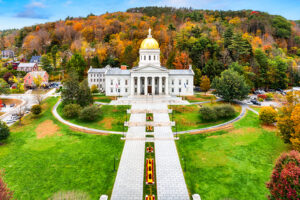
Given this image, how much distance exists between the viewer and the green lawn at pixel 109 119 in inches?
1620

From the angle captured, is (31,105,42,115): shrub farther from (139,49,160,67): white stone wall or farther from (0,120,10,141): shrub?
(139,49,160,67): white stone wall

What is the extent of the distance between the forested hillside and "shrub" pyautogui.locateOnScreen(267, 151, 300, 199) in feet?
165

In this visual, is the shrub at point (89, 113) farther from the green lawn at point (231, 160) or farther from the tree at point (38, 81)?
the tree at point (38, 81)

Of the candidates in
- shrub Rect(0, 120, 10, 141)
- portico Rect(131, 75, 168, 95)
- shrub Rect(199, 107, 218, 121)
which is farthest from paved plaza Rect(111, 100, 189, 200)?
shrub Rect(0, 120, 10, 141)

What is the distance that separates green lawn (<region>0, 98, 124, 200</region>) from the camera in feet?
77.1

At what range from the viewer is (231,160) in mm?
28938

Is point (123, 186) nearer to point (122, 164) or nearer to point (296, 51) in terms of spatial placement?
point (122, 164)

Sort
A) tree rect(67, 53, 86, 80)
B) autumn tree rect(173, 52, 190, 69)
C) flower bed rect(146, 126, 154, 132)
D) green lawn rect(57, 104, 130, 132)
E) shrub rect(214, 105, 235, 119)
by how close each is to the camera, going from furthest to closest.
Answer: autumn tree rect(173, 52, 190, 69) → tree rect(67, 53, 86, 80) → shrub rect(214, 105, 235, 119) → green lawn rect(57, 104, 130, 132) → flower bed rect(146, 126, 154, 132)

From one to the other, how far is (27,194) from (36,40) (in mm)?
111438

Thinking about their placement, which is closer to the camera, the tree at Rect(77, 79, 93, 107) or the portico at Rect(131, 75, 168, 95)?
the tree at Rect(77, 79, 93, 107)

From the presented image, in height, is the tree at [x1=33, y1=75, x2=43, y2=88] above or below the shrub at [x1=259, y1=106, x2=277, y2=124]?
above

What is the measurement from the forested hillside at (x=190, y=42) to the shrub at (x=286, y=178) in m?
50.4

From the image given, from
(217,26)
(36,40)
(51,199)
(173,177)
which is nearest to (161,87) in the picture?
(173,177)

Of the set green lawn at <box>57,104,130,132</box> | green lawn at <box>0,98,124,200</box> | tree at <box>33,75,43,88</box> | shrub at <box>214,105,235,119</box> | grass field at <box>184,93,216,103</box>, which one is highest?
tree at <box>33,75,43,88</box>
